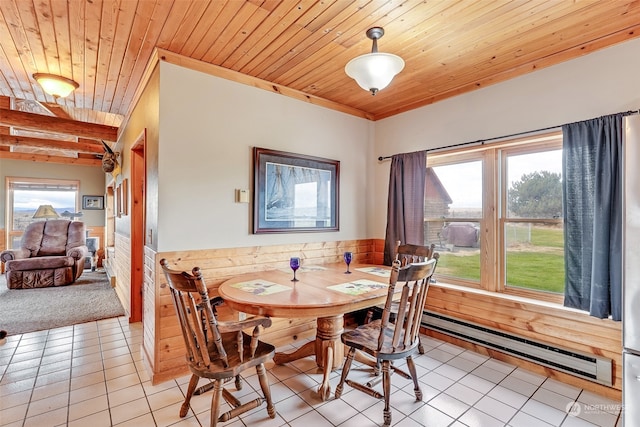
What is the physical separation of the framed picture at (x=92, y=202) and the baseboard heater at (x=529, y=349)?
826cm

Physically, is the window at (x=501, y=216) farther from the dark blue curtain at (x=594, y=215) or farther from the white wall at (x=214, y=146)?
the white wall at (x=214, y=146)

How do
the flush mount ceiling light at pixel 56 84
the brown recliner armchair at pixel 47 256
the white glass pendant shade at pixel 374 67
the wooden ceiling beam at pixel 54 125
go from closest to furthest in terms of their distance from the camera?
the white glass pendant shade at pixel 374 67, the flush mount ceiling light at pixel 56 84, the wooden ceiling beam at pixel 54 125, the brown recliner armchair at pixel 47 256

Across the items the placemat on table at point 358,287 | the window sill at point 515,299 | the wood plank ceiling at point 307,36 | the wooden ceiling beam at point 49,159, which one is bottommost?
the window sill at point 515,299

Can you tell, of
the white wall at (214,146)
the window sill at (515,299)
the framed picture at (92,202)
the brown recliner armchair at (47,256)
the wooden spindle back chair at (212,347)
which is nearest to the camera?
the wooden spindle back chair at (212,347)

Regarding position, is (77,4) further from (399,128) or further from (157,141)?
(399,128)

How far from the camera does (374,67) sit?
198 cm

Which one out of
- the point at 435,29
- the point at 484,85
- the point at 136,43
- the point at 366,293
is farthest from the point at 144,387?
the point at 484,85

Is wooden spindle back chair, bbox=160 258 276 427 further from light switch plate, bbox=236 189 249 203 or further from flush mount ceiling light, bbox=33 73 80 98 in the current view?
flush mount ceiling light, bbox=33 73 80 98

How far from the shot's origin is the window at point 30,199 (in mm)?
6863

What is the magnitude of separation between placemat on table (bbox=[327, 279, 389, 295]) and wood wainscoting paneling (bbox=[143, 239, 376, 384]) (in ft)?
2.89

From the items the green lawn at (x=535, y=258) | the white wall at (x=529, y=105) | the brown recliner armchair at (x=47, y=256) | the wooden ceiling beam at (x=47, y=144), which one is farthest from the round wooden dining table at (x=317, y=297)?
the wooden ceiling beam at (x=47, y=144)

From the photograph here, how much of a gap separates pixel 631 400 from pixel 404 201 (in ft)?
7.42

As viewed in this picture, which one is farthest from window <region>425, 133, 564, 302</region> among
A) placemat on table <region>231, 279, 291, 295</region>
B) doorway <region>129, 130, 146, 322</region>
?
doorway <region>129, 130, 146, 322</region>

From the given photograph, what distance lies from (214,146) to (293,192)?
877 mm
